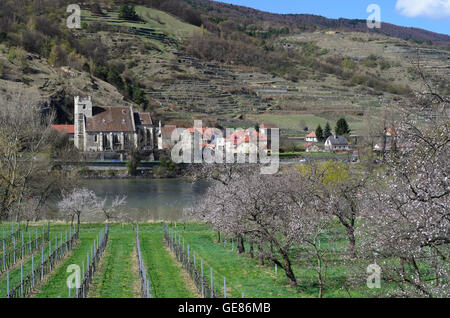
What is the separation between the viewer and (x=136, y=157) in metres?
77.0

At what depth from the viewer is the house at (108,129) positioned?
87750 mm

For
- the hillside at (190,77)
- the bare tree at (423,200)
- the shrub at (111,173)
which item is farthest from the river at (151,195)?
the bare tree at (423,200)

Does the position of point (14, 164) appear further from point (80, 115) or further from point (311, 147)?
point (311, 147)

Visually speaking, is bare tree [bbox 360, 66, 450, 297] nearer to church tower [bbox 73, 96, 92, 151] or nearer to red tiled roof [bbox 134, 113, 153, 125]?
church tower [bbox 73, 96, 92, 151]

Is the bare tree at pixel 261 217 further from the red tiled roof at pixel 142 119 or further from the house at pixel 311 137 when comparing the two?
the red tiled roof at pixel 142 119

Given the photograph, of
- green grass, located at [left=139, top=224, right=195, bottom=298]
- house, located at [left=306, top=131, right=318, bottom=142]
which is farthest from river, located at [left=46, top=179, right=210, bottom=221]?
house, located at [left=306, top=131, right=318, bottom=142]

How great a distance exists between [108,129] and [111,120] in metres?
2.11

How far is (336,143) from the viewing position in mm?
85562

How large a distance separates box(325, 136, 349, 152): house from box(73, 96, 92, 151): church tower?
39.4m

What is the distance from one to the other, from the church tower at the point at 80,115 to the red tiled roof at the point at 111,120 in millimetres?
1036

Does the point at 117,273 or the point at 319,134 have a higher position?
the point at 319,134

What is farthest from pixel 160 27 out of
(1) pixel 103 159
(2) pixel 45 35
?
(1) pixel 103 159

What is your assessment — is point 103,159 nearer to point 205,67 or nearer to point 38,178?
point 38,178

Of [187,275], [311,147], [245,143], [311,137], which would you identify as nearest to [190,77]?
[311,137]
